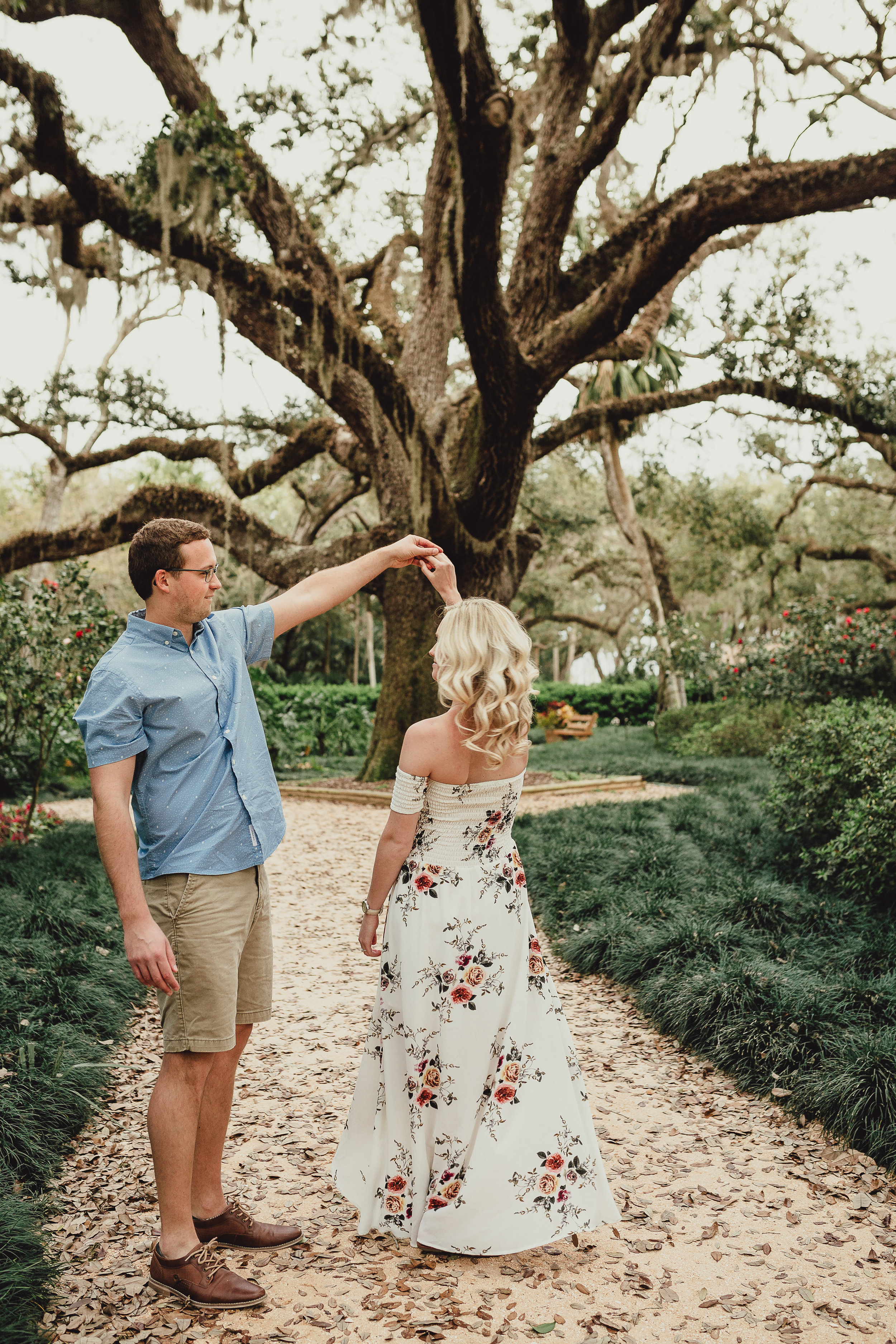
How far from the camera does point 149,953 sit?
6.42 ft

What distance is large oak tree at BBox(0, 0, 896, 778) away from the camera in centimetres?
589

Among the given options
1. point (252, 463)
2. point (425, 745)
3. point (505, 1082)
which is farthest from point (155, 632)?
point (252, 463)

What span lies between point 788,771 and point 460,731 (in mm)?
4500

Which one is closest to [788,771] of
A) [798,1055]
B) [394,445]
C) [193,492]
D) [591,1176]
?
[798,1055]

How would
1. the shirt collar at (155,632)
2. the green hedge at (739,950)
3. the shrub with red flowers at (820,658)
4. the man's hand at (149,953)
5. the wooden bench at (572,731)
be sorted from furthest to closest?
the wooden bench at (572,731) → the shrub with red flowers at (820,658) → the green hedge at (739,950) → the shirt collar at (155,632) → the man's hand at (149,953)

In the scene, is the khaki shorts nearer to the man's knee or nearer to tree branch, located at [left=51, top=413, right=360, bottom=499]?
the man's knee

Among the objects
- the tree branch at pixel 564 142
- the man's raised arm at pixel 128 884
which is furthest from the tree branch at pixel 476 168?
the man's raised arm at pixel 128 884

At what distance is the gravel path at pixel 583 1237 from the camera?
2.10 m

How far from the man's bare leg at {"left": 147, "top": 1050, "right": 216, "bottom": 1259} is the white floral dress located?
19.2 inches

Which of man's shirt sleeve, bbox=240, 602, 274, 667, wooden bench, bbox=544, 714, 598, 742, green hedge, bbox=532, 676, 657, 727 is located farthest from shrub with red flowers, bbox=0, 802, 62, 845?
green hedge, bbox=532, 676, 657, 727

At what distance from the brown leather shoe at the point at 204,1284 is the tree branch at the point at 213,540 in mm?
8230

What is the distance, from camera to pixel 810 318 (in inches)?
389

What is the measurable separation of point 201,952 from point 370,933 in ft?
1.70

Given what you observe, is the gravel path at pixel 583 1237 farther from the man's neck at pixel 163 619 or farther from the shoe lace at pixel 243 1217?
the man's neck at pixel 163 619
